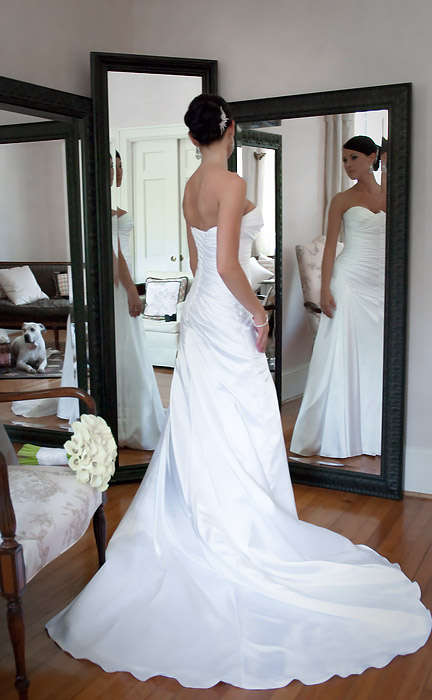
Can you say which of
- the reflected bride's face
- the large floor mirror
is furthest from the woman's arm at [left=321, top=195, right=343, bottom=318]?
the large floor mirror

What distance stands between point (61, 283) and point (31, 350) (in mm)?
381

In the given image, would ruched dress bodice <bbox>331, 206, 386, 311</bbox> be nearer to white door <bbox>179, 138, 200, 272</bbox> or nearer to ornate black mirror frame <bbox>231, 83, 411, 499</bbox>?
ornate black mirror frame <bbox>231, 83, 411, 499</bbox>

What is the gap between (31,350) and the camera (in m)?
3.41

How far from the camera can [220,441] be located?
2.63 meters

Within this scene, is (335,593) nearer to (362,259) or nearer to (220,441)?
(220,441)

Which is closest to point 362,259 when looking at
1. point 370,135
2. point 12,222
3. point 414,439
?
point 370,135

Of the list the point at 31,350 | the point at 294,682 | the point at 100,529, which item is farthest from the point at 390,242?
the point at 294,682

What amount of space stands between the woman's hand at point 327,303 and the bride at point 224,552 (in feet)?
3.20

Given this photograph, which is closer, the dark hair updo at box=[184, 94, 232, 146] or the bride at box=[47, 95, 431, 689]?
the bride at box=[47, 95, 431, 689]

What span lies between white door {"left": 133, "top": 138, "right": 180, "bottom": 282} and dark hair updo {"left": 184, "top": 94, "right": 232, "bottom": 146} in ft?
3.43

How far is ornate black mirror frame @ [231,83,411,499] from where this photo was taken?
3.36 m

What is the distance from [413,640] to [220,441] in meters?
0.94

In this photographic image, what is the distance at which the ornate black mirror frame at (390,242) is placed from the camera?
132 inches

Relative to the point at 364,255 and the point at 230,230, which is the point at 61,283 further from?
the point at 364,255
